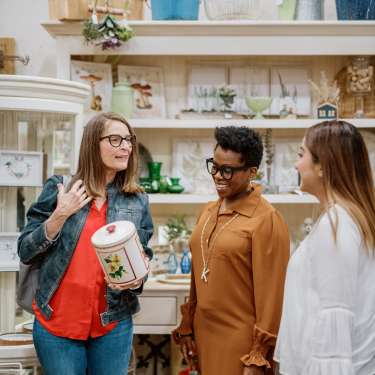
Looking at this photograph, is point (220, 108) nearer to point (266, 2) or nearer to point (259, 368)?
point (266, 2)

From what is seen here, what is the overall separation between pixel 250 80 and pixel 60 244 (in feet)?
6.44

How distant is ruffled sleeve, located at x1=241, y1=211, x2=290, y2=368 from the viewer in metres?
2.12

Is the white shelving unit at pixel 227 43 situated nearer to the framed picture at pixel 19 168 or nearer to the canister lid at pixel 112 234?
the framed picture at pixel 19 168

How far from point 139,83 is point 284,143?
0.89 meters

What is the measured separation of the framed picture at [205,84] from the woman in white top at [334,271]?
208cm

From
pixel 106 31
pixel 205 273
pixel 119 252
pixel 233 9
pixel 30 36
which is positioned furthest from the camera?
pixel 30 36

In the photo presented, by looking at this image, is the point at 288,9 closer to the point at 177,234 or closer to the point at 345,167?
the point at 177,234

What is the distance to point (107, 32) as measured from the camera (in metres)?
3.44

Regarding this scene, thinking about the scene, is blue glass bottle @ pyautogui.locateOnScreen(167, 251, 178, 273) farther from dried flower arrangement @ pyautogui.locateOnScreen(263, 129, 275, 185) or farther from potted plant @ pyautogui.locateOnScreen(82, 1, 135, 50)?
potted plant @ pyautogui.locateOnScreen(82, 1, 135, 50)

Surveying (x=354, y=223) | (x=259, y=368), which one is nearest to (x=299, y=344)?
(x=354, y=223)

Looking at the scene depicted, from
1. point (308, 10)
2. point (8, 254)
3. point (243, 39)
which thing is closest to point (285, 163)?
point (243, 39)

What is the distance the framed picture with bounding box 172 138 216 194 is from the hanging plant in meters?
0.68

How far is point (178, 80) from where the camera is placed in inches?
152

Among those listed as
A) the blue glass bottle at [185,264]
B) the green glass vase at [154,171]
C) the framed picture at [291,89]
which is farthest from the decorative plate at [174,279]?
the framed picture at [291,89]
